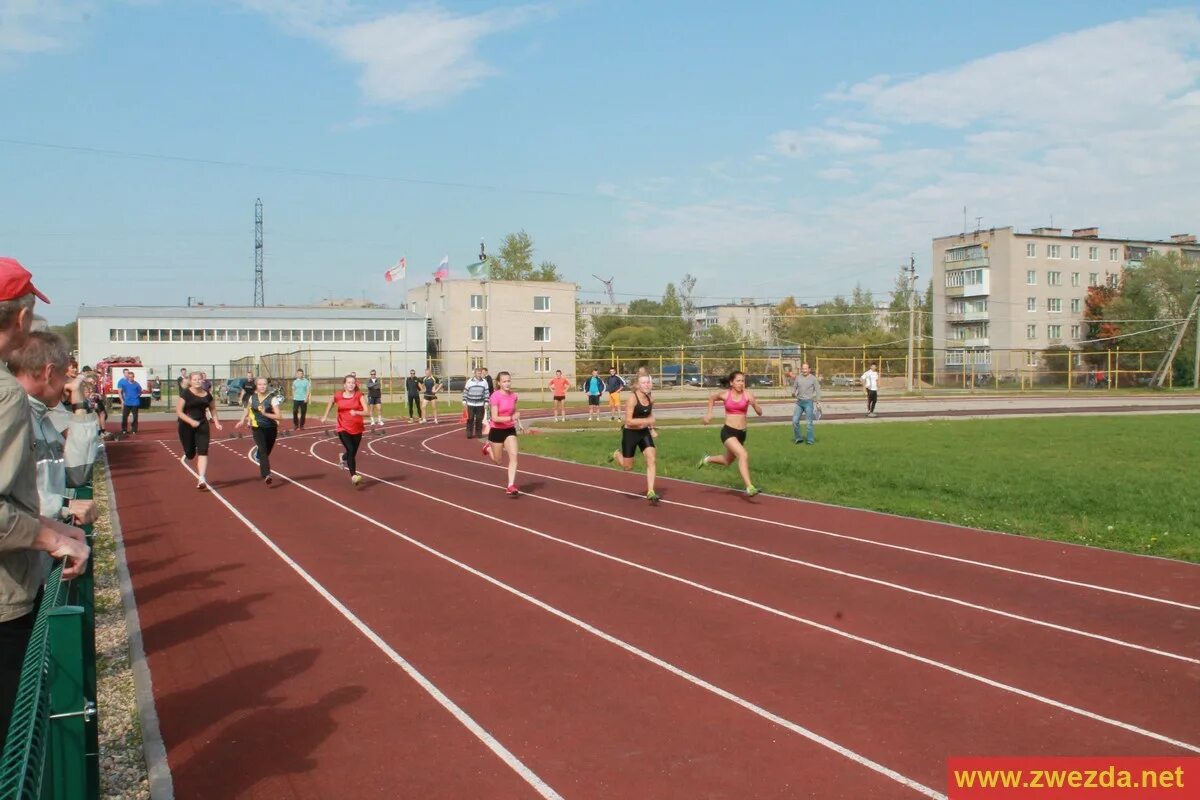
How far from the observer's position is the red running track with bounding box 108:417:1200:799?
530cm

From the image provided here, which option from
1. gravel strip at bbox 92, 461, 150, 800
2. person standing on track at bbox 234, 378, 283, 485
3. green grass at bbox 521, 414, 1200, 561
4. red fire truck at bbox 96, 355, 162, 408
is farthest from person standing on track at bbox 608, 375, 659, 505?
red fire truck at bbox 96, 355, 162, 408

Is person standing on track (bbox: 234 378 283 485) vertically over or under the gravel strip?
over

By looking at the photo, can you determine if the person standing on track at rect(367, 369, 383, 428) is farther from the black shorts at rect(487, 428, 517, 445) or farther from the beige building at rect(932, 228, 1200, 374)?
the beige building at rect(932, 228, 1200, 374)

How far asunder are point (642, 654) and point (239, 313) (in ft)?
261

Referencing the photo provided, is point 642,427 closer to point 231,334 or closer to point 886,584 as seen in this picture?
point 886,584

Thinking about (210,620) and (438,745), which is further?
(210,620)

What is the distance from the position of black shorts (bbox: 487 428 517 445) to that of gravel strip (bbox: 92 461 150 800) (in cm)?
689

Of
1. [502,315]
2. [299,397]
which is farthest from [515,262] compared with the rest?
[299,397]

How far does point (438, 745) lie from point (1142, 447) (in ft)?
63.3

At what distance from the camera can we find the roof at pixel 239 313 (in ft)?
253

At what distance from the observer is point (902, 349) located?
77.4 metres

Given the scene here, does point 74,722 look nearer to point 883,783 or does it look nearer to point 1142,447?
point 883,783

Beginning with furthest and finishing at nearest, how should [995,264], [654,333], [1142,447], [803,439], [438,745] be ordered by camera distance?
1. [654,333]
2. [995,264]
3. [803,439]
4. [1142,447]
5. [438,745]

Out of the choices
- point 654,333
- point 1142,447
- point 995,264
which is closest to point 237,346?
point 654,333
